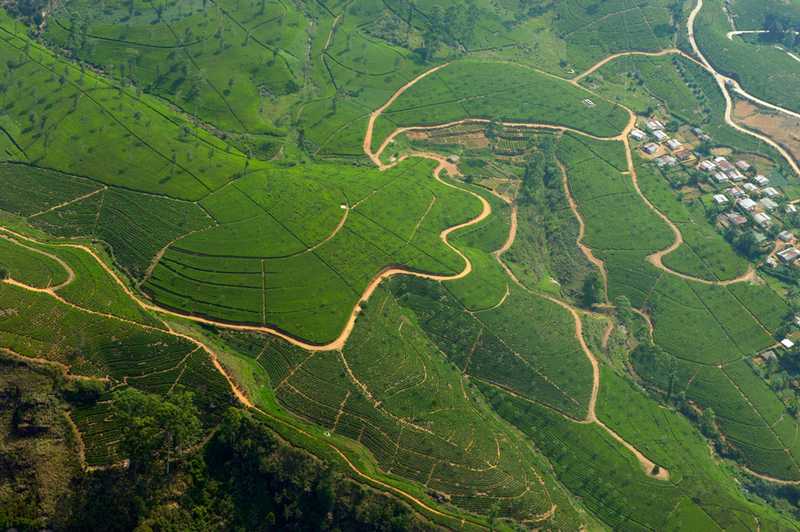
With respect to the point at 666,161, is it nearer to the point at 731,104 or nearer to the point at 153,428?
the point at 731,104

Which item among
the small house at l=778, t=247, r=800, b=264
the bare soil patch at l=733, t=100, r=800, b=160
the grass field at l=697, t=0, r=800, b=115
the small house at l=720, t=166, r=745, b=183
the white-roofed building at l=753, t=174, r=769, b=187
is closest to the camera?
the small house at l=778, t=247, r=800, b=264

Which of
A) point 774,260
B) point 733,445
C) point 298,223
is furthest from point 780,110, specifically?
point 298,223

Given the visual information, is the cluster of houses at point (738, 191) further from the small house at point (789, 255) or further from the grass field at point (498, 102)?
the grass field at point (498, 102)

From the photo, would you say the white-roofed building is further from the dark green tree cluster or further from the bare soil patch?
the dark green tree cluster

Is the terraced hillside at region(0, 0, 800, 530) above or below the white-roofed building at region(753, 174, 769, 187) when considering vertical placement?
below

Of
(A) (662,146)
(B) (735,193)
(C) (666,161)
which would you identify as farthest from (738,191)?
(A) (662,146)

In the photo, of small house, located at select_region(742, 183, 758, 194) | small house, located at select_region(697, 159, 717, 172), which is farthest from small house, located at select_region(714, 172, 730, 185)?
small house, located at select_region(742, 183, 758, 194)

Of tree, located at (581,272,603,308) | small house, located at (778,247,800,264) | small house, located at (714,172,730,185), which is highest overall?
small house, located at (714,172,730,185)
